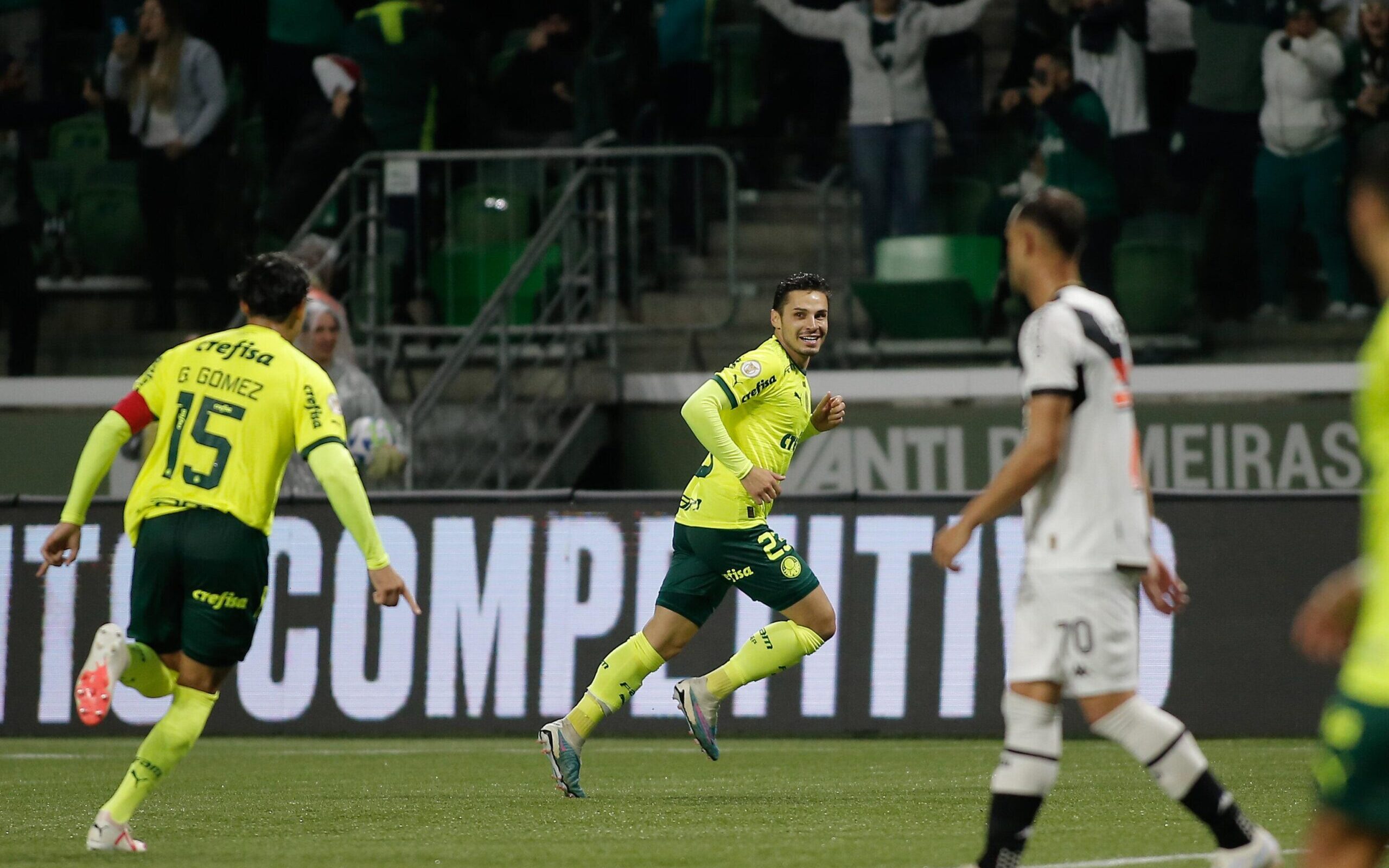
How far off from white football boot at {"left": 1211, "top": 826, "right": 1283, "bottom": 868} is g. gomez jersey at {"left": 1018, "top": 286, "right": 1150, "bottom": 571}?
78cm

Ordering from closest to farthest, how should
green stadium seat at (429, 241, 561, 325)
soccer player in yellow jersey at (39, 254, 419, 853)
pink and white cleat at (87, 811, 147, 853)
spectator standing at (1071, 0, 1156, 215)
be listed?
pink and white cleat at (87, 811, 147, 853)
soccer player in yellow jersey at (39, 254, 419, 853)
spectator standing at (1071, 0, 1156, 215)
green stadium seat at (429, 241, 561, 325)

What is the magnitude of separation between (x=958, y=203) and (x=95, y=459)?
333 inches

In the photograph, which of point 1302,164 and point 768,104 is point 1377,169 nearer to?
point 1302,164

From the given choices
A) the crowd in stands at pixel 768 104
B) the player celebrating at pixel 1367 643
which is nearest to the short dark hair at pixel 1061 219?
the player celebrating at pixel 1367 643

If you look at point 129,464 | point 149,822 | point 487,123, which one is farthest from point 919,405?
point 149,822

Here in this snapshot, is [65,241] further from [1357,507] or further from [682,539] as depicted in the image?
[1357,507]

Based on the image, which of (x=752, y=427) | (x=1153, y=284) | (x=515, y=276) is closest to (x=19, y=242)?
(x=515, y=276)

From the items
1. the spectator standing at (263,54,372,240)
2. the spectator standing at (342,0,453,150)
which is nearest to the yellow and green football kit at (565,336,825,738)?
the spectator standing at (342,0,453,150)

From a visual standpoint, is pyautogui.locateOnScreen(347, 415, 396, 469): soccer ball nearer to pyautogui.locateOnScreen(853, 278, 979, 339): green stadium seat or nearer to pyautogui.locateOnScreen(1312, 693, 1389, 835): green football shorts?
pyautogui.locateOnScreen(853, 278, 979, 339): green stadium seat

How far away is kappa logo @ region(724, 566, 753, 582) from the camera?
30.5ft

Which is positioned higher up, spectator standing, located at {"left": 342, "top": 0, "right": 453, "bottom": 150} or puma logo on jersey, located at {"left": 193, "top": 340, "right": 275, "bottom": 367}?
spectator standing, located at {"left": 342, "top": 0, "right": 453, "bottom": 150}

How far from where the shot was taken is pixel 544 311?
15.4 m

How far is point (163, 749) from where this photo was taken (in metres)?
7.02

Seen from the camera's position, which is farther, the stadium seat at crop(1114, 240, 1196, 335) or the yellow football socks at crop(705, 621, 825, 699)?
the stadium seat at crop(1114, 240, 1196, 335)
